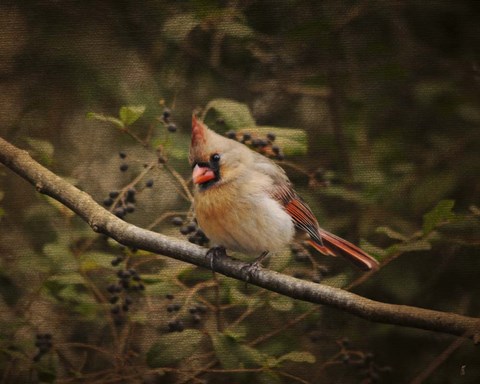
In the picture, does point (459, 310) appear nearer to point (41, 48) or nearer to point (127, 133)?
point (127, 133)

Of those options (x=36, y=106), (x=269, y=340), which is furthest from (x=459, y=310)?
(x=36, y=106)

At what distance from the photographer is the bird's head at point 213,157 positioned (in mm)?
1831

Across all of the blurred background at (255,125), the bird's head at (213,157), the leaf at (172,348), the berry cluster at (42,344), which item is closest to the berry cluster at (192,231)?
the blurred background at (255,125)

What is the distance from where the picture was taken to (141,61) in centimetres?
212

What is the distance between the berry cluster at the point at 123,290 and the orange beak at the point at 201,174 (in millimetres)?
324

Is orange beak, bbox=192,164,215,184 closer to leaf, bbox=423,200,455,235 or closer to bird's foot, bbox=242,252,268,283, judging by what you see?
bird's foot, bbox=242,252,268,283

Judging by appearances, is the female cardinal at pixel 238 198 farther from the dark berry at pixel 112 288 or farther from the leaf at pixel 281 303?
the dark berry at pixel 112 288

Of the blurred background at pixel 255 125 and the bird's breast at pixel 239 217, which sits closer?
the bird's breast at pixel 239 217

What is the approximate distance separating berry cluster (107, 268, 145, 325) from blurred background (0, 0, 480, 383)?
0.07 feet

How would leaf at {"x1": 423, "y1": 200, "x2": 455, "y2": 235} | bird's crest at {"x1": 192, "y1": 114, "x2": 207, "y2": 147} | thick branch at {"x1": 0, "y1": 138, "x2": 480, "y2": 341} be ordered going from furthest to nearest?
1. leaf at {"x1": 423, "y1": 200, "x2": 455, "y2": 235}
2. bird's crest at {"x1": 192, "y1": 114, "x2": 207, "y2": 147}
3. thick branch at {"x1": 0, "y1": 138, "x2": 480, "y2": 341}

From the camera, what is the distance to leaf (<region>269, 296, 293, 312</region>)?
1968 mm

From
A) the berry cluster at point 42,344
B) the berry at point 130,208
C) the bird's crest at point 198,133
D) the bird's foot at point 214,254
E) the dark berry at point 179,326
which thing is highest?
the bird's crest at point 198,133

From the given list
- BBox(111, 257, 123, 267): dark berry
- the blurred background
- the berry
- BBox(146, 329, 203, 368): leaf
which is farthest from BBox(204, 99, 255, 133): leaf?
BBox(146, 329, 203, 368): leaf

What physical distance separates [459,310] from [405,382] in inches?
10.2
